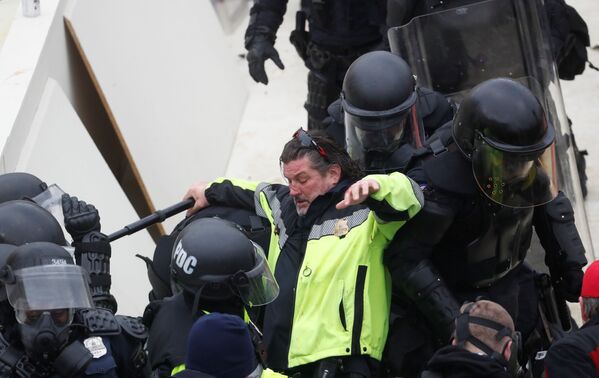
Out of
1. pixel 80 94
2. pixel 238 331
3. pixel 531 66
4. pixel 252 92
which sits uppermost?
pixel 238 331

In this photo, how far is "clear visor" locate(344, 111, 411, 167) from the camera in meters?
4.85

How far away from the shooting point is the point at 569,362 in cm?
371

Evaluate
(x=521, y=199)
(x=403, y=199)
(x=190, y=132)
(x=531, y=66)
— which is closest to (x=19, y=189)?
(x=403, y=199)

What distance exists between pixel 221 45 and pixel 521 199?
453 cm

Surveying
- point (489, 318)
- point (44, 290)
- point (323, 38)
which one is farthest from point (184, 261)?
point (323, 38)

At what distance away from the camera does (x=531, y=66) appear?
18.2ft

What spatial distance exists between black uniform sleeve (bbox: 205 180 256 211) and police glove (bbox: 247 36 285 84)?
1980 millimetres

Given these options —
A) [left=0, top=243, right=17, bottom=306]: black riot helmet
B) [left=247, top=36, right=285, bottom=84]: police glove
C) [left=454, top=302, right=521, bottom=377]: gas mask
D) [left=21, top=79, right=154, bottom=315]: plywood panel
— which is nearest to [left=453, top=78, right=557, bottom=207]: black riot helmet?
[left=454, top=302, right=521, bottom=377]: gas mask

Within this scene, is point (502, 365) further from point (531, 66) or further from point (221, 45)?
point (221, 45)

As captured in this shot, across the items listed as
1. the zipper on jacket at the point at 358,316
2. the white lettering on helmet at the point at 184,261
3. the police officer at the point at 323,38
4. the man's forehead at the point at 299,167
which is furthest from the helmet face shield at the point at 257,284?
the police officer at the point at 323,38

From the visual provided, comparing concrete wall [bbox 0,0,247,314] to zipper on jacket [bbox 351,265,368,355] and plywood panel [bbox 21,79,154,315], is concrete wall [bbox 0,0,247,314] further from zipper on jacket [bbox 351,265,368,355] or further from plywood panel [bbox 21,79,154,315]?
zipper on jacket [bbox 351,265,368,355]

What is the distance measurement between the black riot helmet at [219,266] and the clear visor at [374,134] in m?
0.89

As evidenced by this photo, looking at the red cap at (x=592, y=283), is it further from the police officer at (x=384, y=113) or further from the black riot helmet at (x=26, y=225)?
the black riot helmet at (x=26, y=225)

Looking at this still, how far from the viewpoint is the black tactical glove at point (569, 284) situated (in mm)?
4637
